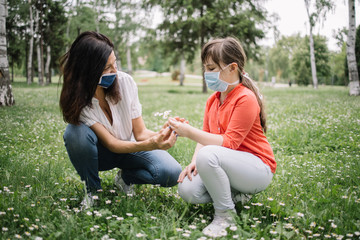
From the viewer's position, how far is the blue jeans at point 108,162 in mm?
2619

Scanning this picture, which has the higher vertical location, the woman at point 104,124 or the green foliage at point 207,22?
the green foliage at point 207,22

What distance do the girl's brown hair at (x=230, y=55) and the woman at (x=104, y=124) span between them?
0.78 meters

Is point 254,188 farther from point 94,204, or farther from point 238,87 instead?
point 94,204

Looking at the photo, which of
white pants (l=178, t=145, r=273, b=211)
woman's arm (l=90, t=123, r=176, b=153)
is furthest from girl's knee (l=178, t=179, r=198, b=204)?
woman's arm (l=90, t=123, r=176, b=153)

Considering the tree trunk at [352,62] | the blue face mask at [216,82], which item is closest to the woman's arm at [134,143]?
the blue face mask at [216,82]

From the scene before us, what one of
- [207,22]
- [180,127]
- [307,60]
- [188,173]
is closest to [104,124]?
[180,127]

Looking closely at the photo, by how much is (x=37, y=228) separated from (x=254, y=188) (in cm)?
167

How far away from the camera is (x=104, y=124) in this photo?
286cm

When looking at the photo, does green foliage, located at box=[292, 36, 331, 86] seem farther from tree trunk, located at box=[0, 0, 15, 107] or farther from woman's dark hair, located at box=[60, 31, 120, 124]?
woman's dark hair, located at box=[60, 31, 120, 124]

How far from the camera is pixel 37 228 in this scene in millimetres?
2076

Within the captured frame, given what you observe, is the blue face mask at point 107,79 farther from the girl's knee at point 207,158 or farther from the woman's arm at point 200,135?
the girl's knee at point 207,158

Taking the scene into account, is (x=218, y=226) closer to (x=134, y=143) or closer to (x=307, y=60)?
(x=134, y=143)

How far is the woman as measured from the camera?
2617 mm

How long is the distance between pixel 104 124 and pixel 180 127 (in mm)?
794
